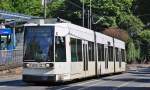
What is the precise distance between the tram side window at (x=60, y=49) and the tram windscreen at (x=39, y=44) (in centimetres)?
26

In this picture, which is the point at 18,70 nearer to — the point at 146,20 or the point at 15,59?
the point at 15,59

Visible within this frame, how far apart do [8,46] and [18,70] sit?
800 centimetres

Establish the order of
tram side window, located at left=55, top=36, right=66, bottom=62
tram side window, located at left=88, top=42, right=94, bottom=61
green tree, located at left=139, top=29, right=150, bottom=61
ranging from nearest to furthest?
1. tram side window, located at left=55, top=36, right=66, bottom=62
2. tram side window, located at left=88, top=42, right=94, bottom=61
3. green tree, located at left=139, top=29, right=150, bottom=61

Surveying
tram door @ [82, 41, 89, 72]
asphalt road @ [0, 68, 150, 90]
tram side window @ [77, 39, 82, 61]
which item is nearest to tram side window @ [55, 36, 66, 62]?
asphalt road @ [0, 68, 150, 90]

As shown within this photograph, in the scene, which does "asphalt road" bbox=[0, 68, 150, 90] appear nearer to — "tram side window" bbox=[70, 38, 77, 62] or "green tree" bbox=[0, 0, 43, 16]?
"tram side window" bbox=[70, 38, 77, 62]

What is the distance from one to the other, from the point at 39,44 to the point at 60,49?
109cm

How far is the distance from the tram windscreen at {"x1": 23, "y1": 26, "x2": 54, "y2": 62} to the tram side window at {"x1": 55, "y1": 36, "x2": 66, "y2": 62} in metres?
0.26

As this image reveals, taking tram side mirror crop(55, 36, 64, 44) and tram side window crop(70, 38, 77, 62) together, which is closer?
tram side mirror crop(55, 36, 64, 44)

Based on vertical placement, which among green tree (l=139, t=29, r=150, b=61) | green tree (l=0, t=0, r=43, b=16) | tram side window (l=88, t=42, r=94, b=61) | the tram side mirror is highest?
green tree (l=0, t=0, r=43, b=16)

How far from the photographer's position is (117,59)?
150 ft

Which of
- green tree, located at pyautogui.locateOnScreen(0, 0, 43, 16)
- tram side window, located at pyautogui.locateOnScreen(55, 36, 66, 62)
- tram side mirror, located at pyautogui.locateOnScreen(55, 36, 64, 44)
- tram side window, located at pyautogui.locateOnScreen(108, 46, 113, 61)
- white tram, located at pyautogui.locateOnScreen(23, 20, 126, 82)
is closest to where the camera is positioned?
white tram, located at pyautogui.locateOnScreen(23, 20, 126, 82)

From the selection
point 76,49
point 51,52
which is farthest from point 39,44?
point 76,49

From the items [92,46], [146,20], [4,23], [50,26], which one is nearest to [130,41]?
[146,20]

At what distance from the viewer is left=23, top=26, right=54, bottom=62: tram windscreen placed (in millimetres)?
27766
